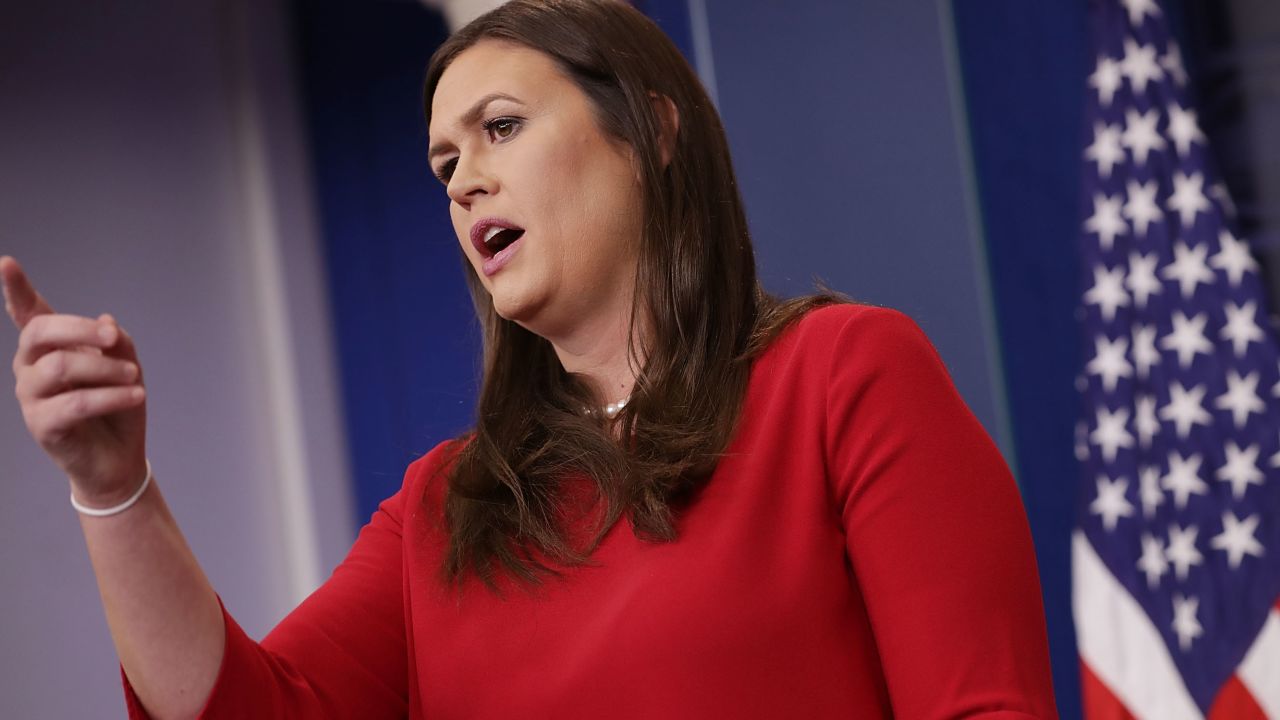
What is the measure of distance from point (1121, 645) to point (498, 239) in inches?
71.8

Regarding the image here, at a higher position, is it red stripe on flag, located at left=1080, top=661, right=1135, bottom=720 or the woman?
the woman

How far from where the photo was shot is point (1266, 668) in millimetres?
2512

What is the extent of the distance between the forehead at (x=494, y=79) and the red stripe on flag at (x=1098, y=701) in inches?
72.9

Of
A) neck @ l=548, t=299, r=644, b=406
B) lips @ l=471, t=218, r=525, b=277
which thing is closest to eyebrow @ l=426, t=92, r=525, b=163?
lips @ l=471, t=218, r=525, b=277

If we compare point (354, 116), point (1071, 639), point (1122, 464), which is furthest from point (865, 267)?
point (354, 116)

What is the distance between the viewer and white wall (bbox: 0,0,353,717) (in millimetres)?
2865

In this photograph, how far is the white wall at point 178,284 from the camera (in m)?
2.87

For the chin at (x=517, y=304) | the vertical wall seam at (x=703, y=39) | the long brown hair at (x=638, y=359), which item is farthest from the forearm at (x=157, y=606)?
the vertical wall seam at (x=703, y=39)

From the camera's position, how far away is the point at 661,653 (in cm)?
112

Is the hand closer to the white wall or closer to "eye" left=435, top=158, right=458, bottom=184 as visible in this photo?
"eye" left=435, top=158, right=458, bottom=184

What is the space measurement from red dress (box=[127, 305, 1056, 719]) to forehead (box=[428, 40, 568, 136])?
14.9 inches

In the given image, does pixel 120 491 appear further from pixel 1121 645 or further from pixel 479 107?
pixel 1121 645

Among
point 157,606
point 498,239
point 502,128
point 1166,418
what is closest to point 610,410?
point 498,239

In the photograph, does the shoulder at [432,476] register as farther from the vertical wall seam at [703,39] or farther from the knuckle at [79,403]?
the vertical wall seam at [703,39]
